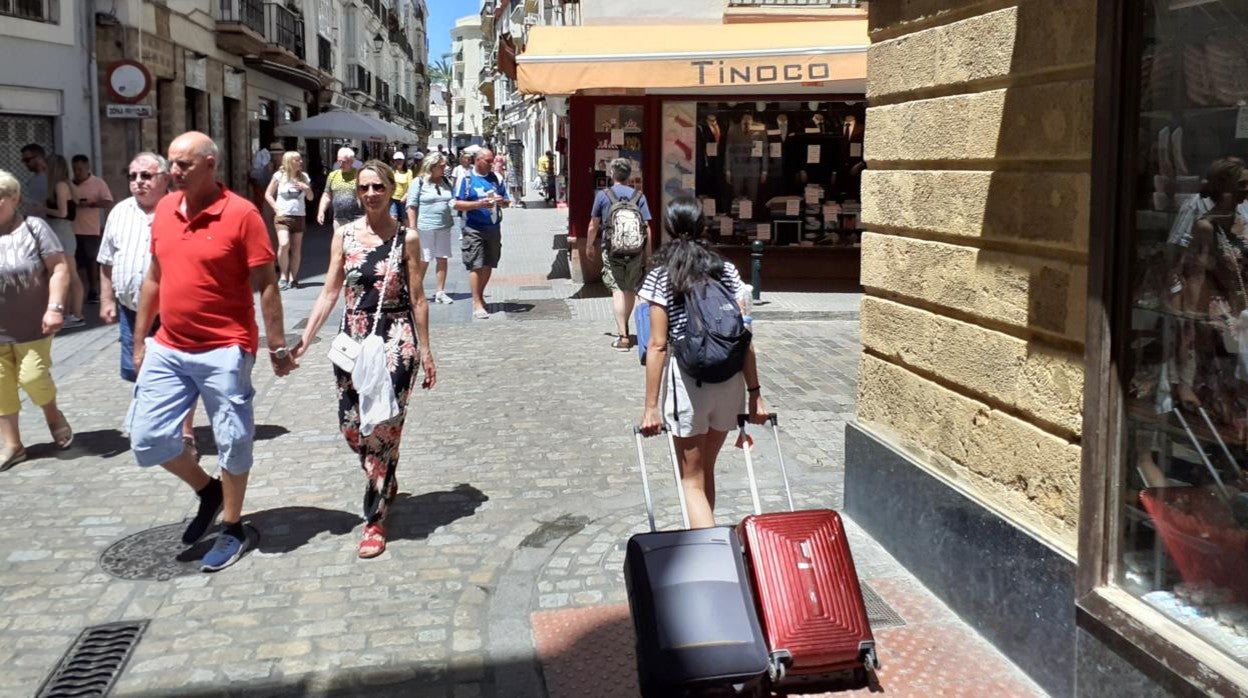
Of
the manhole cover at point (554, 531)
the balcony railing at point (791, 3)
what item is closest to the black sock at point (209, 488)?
the manhole cover at point (554, 531)

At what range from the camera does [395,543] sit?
5.46 meters

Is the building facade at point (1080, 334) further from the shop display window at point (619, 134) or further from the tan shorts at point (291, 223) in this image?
the tan shorts at point (291, 223)

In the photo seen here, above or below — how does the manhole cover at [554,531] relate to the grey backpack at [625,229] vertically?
below

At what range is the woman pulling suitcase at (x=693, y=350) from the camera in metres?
4.41

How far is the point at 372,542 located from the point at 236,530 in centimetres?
62

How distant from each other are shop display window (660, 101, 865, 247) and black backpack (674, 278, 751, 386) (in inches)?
405

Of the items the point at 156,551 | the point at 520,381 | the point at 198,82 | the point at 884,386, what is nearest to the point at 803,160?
the point at 520,381

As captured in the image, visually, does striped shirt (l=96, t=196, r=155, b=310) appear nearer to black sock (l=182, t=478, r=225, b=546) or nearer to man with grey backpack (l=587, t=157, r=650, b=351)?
black sock (l=182, t=478, r=225, b=546)

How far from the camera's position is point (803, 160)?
582 inches

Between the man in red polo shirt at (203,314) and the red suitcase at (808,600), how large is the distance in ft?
8.27

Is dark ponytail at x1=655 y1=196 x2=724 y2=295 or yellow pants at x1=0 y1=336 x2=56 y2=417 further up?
dark ponytail at x1=655 y1=196 x2=724 y2=295

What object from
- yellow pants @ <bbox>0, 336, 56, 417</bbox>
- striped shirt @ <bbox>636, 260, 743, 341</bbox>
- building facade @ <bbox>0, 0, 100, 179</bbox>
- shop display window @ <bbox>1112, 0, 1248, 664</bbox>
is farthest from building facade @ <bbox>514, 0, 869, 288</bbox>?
shop display window @ <bbox>1112, 0, 1248, 664</bbox>

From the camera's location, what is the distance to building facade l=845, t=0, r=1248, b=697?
10.9 ft

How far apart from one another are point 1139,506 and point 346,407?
11.0ft
